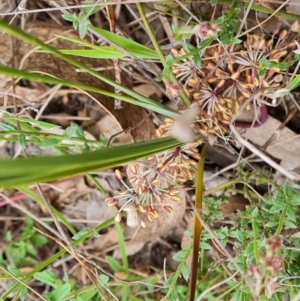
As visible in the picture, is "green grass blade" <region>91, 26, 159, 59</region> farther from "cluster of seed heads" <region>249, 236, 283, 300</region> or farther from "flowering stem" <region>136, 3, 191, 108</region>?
"cluster of seed heads" <region>249, 236, 283, 300</region>

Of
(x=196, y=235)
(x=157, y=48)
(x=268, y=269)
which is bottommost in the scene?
(x=196, y=235)

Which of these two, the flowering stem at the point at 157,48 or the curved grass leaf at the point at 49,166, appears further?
the flowering stem at the point at 157,48

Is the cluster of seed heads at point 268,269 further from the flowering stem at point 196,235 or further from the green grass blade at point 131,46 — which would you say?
the green grass blade at point 131,46

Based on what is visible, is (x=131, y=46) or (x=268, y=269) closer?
(x=268, y=269)

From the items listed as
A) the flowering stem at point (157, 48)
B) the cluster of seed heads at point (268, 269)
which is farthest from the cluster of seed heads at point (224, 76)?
the cluster of seed heads at point (268, 269)

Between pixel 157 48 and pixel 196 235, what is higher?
pixel 157 48

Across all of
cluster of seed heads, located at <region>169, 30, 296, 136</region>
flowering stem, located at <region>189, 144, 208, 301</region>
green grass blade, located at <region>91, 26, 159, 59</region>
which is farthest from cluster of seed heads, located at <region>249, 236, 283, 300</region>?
green grass blade, located at <region>91, 26, 159, 59</region>

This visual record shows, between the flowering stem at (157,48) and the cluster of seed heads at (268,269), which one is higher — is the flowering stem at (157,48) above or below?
above

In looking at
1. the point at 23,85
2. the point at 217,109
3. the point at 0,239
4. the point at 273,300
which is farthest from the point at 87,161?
the point at 0,239

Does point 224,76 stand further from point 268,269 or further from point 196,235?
point 268,269

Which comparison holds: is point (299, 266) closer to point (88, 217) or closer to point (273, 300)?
point (273, 300)

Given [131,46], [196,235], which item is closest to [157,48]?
[131,46]
